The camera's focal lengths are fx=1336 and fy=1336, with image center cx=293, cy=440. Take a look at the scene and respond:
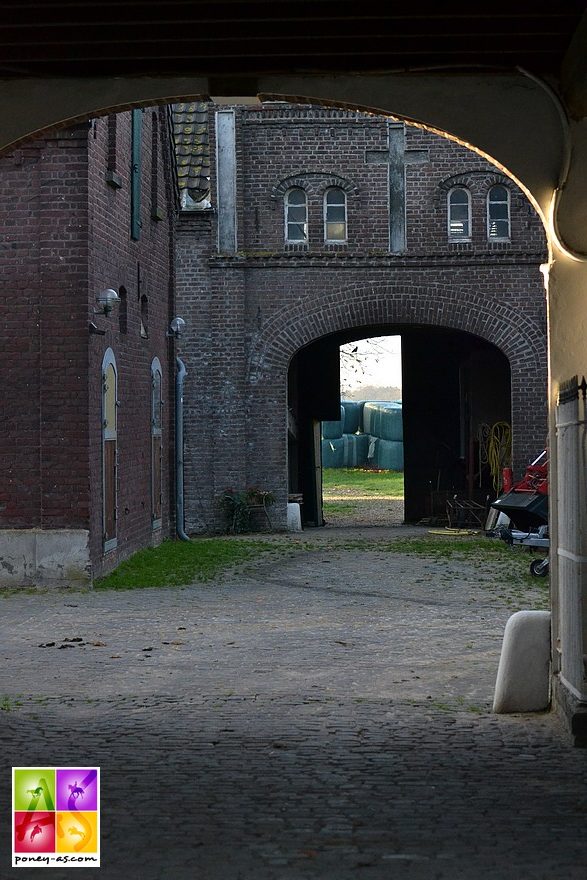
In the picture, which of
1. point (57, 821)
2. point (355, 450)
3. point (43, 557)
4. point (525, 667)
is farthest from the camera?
point (355, 450)

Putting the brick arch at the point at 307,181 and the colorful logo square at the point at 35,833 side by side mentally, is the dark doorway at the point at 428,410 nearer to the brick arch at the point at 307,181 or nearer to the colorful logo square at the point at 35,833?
the brick arch at the point at 307,181

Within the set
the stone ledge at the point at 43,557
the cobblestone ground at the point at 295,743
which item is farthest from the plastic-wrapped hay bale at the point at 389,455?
the cobblestone ground at the point at 295,743

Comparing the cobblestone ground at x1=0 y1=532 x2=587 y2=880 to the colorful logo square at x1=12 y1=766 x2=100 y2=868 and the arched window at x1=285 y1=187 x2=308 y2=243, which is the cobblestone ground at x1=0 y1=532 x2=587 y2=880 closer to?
the colorful logo square at x1=12 y1=766 x2=100 y2=868

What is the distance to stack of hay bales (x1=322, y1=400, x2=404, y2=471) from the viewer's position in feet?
181

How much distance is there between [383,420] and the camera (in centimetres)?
5581

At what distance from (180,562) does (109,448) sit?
2.38 m

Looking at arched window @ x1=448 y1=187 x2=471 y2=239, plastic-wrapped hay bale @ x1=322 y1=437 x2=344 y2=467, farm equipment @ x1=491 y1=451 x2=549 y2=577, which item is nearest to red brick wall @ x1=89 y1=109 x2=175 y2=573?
farm equipment @ x1=491 y1=451 x2=549 y2=577

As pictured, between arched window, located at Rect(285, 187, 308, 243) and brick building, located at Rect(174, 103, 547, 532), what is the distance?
0.02 meters

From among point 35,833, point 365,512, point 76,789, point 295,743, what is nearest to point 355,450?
point 365,512

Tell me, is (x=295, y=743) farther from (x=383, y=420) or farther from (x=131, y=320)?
(x=383, y=420)

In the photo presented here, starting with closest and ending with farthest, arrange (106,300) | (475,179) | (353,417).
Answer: (106,300) → (475,179) → (353,417)

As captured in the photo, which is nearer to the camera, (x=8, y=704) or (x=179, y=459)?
(x=8, y=704)

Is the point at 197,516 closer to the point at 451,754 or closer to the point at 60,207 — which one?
the point at 60,207

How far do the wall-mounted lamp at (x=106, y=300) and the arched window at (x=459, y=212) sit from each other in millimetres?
10376
